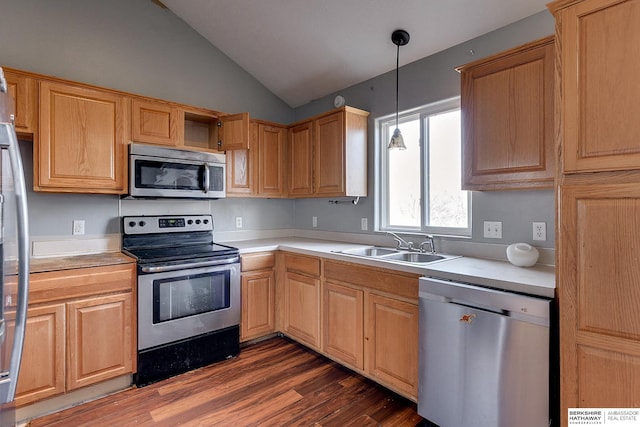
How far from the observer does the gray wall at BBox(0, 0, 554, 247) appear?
2158 millimetres

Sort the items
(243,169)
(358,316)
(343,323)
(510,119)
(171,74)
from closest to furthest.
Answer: (510,119) < (358,316) < (343,323) < (171,74) < (243,169)

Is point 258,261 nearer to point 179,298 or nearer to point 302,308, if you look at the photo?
point 302,308

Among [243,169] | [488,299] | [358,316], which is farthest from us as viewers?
[243,169]

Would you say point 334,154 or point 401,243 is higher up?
point 334,154

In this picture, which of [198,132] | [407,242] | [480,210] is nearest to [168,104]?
[198,132]

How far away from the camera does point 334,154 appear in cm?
290

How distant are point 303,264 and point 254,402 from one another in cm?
105

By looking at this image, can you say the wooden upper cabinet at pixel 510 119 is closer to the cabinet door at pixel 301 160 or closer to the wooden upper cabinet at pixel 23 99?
the cabinet door at pixel 301 160

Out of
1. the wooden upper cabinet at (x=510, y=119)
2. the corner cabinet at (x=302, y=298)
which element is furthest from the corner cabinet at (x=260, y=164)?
the wooden upper cabinet at (x=510, y=119)

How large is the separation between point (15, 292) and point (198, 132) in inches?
87.7

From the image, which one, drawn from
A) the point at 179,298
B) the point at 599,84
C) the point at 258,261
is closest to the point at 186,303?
the point at 179,298

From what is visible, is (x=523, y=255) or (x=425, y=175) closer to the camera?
(x=523, y=255)

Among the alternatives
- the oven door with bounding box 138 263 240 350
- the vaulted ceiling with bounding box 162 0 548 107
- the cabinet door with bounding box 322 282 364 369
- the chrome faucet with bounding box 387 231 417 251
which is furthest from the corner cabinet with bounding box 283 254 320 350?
the vaulted ceiling with bounding box 162 0 548 107

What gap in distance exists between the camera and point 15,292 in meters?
1.11
